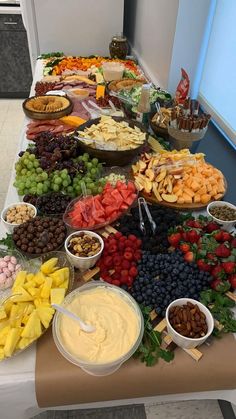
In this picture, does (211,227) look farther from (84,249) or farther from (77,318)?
(77,318)

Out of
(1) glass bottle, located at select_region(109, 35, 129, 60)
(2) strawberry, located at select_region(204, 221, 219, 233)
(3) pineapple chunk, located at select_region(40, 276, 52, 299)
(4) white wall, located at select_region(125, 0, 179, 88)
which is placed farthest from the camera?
(1) glass bottle, located at select_region(109, 35, 129, 60)

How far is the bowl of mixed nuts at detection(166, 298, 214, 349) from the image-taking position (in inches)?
29.0

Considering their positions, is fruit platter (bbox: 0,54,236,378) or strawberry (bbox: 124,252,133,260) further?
strawberry (bbox: 124,252,133,260)

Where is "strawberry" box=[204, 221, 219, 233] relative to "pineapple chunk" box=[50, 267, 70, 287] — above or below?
below

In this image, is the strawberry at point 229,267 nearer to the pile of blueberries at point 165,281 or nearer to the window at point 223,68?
the pile of blueberries at point 165,281

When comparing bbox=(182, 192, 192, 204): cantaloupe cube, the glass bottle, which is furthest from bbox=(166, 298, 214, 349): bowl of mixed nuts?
the glass bottle

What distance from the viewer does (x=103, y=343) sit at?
2.34 feet

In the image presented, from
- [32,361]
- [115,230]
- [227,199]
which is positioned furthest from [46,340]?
[227,199]

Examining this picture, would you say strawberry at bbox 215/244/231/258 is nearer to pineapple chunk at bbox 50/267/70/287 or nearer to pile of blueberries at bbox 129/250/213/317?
pile of blueberries at bbox 129/250/213/317

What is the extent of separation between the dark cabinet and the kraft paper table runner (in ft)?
12.1

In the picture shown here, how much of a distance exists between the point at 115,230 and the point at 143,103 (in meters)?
0.85

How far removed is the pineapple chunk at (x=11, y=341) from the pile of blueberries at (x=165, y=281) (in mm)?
309

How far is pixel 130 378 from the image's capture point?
73 cm

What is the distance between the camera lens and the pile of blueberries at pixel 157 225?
979 mm
